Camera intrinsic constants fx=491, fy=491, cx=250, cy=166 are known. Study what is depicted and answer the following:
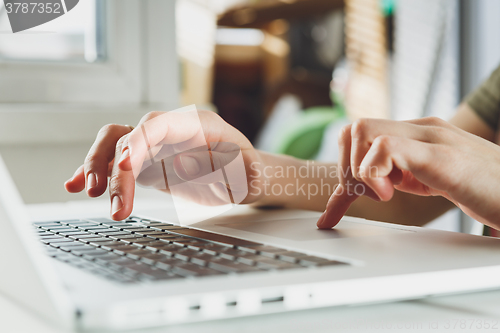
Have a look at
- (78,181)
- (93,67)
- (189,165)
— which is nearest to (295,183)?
(189,165)

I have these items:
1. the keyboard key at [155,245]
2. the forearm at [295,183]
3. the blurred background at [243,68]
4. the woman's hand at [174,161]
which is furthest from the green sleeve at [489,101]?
the keyboard key at [155,245]

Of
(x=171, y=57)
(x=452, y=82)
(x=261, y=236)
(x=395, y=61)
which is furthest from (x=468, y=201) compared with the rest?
(x=395, y=61)

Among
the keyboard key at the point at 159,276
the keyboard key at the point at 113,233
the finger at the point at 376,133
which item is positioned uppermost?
the finger at the point at 376,133

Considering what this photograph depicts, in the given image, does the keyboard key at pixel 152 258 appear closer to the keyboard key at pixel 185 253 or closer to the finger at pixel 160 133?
the keyboard key at pixel 185 253

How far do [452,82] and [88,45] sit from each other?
4.01ft

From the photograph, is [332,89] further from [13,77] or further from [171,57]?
[13,77]

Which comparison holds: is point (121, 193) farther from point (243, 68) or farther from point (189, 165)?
point (243, 68)

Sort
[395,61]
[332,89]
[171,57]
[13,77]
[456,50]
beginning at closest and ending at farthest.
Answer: [13,77] < [171,57] < [456,50] < [395,61] < [332,89]

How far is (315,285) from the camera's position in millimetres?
230

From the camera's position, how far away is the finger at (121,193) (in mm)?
397

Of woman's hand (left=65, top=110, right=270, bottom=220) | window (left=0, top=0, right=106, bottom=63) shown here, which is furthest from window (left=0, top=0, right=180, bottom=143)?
woman's hand (left=65, top=110, right=270, bottom=220)

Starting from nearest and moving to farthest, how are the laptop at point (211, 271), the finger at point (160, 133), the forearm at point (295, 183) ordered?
the laptop at point (211, 271), the finger at point (160, 133), the forearm at point (295, 183)

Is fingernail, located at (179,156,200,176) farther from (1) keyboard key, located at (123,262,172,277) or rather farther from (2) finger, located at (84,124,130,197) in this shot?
(1) keyboard key, located at (123,262,172,277)

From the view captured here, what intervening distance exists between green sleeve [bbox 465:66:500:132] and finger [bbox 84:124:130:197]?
60cm
